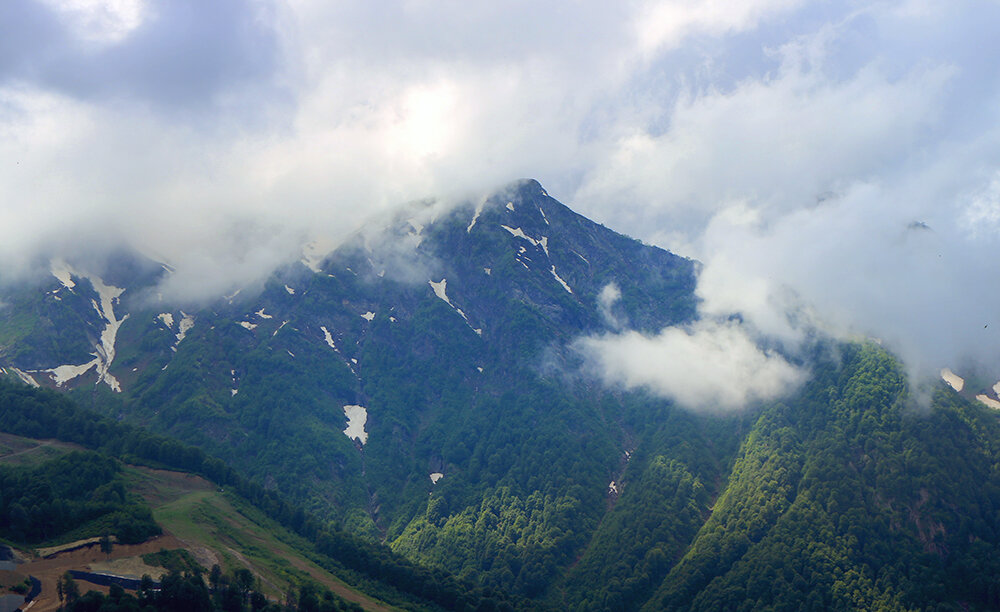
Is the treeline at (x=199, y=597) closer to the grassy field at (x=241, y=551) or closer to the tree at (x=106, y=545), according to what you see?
the grassy field at (x=241, y=551)

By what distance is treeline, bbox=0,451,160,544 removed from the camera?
157125 millimetres

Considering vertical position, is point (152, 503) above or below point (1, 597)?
above

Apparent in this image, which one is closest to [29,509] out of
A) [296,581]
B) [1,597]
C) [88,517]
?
[88,517]

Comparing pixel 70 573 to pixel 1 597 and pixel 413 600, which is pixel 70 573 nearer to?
pixel 1 597

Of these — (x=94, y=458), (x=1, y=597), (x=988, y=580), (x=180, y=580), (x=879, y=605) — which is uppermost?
(x=988, y=580)

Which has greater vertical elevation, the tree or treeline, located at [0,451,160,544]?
treeline, located at [0,451,160,544]

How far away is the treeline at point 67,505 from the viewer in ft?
516

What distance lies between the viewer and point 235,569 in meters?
162

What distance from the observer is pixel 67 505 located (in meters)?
167

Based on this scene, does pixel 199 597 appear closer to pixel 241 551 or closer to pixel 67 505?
pixel 241 551

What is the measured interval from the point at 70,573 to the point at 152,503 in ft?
183

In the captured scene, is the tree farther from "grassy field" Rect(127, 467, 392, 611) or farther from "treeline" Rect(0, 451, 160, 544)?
"grassy field" Rect(127, 467, 392, 611)

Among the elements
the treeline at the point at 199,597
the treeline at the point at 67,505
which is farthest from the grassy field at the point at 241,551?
the treeline at the point at 67,505

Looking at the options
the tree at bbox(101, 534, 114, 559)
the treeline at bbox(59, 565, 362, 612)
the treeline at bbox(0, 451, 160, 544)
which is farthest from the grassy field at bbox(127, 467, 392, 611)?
the tree at bbox(101, 534, 114, 559)
